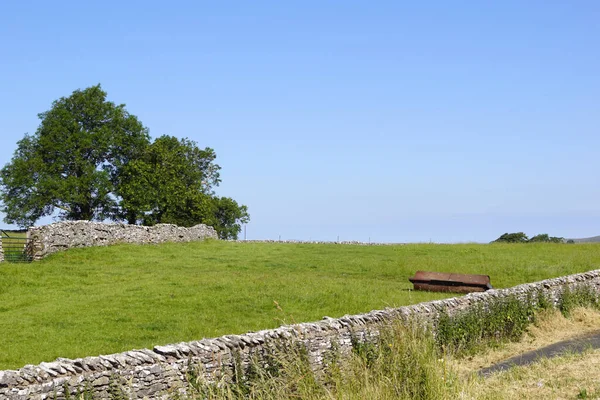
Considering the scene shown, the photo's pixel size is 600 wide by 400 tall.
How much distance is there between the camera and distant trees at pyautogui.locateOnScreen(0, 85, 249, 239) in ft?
176

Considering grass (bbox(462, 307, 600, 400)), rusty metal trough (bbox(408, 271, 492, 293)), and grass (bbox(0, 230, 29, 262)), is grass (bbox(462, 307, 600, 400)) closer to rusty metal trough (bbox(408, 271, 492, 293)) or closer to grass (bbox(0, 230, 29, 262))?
rusty metal trough (bbox(408, 271, 492, 293))

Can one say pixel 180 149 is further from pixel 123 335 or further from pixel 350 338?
pixel 350 338

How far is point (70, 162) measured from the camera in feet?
178

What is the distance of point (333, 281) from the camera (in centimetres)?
2788

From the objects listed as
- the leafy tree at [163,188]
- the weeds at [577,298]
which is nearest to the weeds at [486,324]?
the weeds at [577,298]

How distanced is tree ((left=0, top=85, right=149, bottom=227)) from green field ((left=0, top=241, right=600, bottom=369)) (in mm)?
16052

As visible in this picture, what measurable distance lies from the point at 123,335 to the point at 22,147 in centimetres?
4346

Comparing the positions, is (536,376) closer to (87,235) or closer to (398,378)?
(398,378)

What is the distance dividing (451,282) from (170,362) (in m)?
16.8

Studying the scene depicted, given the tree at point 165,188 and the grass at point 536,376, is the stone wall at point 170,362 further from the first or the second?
the tree at point 165,188

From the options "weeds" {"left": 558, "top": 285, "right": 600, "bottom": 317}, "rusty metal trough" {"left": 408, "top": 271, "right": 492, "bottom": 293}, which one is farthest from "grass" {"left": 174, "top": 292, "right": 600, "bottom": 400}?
"rusty metal trough" {"left": 408, "top": 271, "right": 492, "bottom": 293}

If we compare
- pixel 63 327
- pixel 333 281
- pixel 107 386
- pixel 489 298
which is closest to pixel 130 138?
pixel 333 281

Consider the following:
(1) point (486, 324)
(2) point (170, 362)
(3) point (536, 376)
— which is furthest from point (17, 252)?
(3) point (536, 376)

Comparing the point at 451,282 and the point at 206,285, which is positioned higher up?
the point at 451,282
